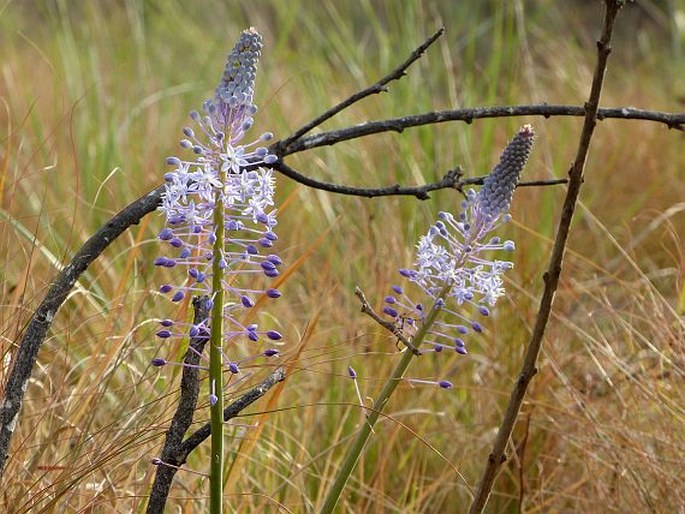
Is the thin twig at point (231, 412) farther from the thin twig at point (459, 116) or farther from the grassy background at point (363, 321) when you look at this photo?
the thin twig at point (459, 116)

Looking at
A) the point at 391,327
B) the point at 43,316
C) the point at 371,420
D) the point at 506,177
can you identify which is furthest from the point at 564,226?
the point at 43,316

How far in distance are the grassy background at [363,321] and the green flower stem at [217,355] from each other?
421 mm

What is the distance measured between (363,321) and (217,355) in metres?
2.11

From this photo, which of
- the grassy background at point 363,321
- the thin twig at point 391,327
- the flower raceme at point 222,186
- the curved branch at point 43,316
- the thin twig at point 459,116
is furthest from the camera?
the grassy background at point 363,321

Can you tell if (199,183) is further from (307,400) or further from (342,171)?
(342,171)

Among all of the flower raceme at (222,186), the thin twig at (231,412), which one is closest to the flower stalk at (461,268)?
the thin twig at (231,412)

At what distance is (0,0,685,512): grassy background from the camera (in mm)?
2621

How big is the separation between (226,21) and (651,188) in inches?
157

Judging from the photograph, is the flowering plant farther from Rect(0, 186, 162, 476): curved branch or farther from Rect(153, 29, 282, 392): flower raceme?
Rect(0, 186, 162, 476): curved branch

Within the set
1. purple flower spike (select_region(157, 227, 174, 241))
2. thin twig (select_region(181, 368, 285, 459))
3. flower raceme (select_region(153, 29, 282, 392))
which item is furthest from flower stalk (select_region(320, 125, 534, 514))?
purple flower spike (select_region(157, 227, 174, 241))

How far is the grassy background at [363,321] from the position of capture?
8.60 ft

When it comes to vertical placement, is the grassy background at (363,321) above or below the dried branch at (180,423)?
above

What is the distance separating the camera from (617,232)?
5715 millimetres

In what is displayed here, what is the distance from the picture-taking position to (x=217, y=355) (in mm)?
1640
